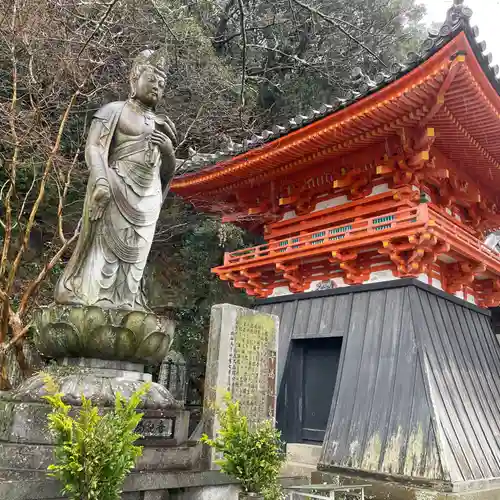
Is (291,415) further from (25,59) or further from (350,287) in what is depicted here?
(25,59)

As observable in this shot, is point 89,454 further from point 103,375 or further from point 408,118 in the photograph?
point 408,118

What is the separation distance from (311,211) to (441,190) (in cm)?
238

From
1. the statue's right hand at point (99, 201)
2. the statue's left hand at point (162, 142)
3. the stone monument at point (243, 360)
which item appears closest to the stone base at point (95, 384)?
the statue's right hand at point (99, 201)

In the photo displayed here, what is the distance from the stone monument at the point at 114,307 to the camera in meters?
3.81

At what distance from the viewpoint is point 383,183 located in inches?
339

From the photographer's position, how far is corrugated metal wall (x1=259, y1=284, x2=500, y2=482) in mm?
6566

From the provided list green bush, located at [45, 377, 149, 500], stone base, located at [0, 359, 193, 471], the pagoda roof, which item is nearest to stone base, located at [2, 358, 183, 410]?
stone base, located at [0, 359, 193, 471]

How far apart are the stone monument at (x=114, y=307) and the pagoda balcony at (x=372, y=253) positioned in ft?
12.9

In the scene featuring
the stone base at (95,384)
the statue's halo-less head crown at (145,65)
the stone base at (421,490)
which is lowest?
the stone base at (421,490)

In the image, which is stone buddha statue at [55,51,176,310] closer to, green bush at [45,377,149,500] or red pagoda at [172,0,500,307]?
green bush at [45,377,149,500]

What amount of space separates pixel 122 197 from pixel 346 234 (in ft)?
15.0

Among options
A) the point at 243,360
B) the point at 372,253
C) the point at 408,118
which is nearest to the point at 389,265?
the point at 372,253

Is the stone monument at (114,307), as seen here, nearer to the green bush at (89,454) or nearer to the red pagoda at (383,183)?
the green bush at (89,454)

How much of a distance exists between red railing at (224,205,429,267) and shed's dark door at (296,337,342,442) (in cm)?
167
